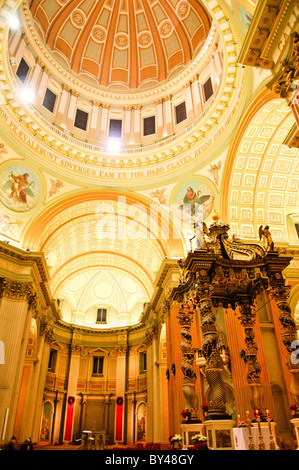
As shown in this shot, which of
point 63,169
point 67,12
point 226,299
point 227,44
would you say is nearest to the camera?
point 226,299

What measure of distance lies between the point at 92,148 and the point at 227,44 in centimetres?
958

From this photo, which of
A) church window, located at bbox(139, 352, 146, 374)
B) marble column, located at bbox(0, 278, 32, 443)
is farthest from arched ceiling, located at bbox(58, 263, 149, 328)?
marble column, located at bbox(0, 278, 32, 443)

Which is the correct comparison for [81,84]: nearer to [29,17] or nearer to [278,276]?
[29,17]

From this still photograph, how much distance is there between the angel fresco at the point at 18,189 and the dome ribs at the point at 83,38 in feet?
29.3

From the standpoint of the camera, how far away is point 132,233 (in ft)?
79.1

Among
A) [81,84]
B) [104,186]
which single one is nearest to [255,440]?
[104,186]

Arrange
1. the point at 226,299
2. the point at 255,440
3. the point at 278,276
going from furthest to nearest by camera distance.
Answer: the point at 226,299 < the point at 278,276 < the point at 255,440

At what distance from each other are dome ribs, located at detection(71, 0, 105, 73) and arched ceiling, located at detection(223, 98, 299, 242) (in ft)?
42.4

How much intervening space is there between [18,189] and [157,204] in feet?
26.3

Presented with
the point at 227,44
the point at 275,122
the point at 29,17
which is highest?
the point at 29,17

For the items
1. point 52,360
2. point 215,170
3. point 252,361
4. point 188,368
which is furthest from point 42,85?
point 52,360

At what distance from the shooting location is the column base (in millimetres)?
8039

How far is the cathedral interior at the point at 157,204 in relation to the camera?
11750 millimetres

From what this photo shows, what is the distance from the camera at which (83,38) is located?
75.6 feet
